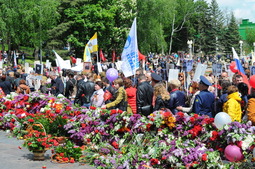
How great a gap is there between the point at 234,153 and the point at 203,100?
1676mm

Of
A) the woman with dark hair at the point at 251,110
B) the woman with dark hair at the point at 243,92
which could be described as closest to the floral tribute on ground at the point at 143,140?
the woman with dark hair at the point at 251,110

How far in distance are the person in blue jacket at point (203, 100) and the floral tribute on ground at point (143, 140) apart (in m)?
0.48

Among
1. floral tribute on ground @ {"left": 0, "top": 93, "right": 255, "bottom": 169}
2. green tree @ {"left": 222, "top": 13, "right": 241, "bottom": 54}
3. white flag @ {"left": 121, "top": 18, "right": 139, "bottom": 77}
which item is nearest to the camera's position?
floral tribute on ground @ {"left": 0, "top": 93, "right": 255, "bottom": 169}

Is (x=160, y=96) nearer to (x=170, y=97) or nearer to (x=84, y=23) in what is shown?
(x=170, y=97)

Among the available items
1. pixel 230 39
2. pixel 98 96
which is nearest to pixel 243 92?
pixel 98 96

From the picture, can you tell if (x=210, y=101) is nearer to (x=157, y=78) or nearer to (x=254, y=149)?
(x=157, y=78)

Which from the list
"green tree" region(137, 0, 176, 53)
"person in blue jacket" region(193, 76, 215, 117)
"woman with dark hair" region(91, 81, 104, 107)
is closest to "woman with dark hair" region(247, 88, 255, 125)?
"person in blue jacket" region(193, 76, 215, 117)

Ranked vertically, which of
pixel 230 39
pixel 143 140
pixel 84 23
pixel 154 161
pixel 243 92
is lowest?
pixel 154 161

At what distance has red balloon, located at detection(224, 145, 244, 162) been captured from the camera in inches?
268

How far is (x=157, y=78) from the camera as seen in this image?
9281 mm

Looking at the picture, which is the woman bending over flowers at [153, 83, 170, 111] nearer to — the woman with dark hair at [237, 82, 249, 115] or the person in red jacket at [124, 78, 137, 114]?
the person in red jacket at [124, 78, 137, 114]

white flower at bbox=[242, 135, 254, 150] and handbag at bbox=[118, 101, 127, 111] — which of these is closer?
white flower at bbox=[242, 135, 254, 150]

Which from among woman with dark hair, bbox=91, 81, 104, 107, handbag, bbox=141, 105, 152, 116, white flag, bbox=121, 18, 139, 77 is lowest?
handbag, bbox=141, 105, 152, 116

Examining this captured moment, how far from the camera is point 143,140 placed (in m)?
8.45
